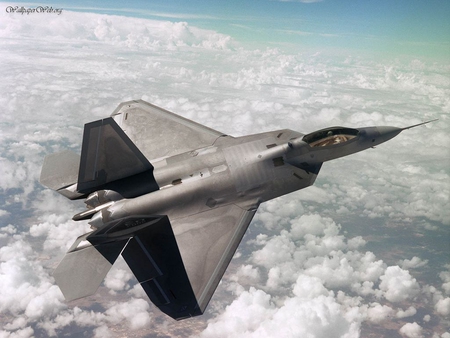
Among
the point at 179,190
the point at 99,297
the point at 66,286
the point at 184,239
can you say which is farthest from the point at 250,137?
the point at 99,297

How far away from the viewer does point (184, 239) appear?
45.2ft

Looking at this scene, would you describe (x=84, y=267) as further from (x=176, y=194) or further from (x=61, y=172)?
(x=61, y=172)

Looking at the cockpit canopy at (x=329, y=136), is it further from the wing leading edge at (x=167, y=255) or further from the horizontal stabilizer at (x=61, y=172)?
the horizontal stabilizer at (x=61, y=172)

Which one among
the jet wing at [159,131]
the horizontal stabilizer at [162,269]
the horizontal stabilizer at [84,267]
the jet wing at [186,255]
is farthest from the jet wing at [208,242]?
the jet wing at [159,131]

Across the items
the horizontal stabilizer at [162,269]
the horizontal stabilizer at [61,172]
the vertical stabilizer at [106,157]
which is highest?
the vertical stabilizer at [106,157]

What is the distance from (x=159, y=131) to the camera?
18406 mm

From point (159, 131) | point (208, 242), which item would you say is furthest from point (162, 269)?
point (159, 131)

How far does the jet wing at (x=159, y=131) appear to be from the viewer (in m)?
17.4

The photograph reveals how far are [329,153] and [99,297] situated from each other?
130060mm

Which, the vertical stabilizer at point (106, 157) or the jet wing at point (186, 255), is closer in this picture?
the jet wing at point (186, 255)

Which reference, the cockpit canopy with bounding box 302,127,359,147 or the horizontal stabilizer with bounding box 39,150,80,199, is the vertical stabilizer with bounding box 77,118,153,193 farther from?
the cockpit canopy with bounding box 302,127,359,147

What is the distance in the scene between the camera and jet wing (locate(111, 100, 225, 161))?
1738 cm

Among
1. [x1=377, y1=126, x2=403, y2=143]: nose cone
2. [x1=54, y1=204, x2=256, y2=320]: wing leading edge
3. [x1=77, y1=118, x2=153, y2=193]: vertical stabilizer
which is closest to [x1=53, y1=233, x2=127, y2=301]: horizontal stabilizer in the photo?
[x1=54, y1=204, x2=256, y2=320]: wing leading edge

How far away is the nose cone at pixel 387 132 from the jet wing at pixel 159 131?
8679 millimetres
